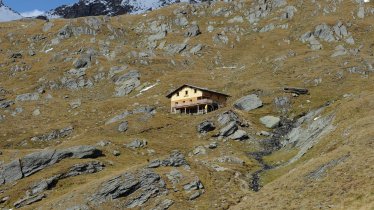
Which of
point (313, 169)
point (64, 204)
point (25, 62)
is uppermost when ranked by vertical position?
point (25, 62)

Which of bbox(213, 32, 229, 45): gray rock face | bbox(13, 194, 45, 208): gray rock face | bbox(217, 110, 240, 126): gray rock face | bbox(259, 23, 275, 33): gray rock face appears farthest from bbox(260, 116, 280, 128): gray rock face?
bbox(259, 23, 275, 33): gray rock face

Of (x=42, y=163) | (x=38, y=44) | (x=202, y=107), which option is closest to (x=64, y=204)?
(x=42, y=163)

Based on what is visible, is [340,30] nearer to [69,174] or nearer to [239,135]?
[239,135]

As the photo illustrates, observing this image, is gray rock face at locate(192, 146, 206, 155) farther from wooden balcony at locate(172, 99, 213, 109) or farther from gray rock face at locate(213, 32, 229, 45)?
gray rock face at locate(213, 32, 229, 45)

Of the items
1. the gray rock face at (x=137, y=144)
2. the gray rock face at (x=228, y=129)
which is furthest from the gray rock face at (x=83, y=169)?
the gray rock face at (x=228, y=129)

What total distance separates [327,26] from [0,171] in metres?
125

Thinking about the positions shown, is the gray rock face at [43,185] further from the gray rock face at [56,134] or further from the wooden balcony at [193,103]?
the wooden balcony at [193,103]

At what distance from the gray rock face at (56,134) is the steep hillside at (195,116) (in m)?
0.20

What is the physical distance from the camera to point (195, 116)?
9975cm

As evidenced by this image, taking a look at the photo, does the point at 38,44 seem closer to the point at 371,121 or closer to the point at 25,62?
the point at 25,62

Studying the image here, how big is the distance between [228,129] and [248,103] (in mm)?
19384

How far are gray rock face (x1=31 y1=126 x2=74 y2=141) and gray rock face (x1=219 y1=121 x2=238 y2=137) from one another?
3161 cm

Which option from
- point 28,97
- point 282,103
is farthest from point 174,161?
point 28,97

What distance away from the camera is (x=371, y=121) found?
59.9 metres
